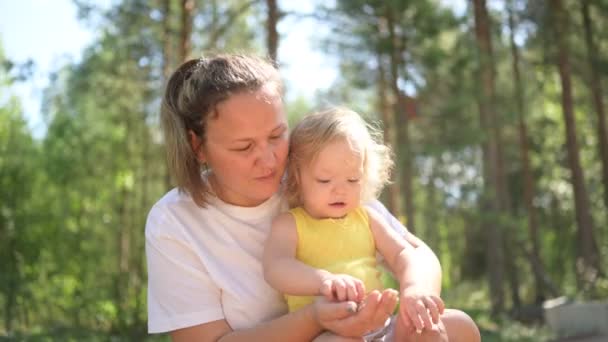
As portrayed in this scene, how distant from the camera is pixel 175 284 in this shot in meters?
2.12

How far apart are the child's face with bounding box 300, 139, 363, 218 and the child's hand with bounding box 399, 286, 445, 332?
43cm

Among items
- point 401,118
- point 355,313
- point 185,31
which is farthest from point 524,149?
point 355,313

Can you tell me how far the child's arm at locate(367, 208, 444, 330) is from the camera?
185 centimetres

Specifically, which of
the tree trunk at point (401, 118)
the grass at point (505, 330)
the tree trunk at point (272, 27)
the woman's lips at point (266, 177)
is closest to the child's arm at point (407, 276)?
the woman's lips at point (266, 177)

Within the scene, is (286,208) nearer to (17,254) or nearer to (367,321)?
(367,321)

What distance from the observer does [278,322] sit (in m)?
1.93

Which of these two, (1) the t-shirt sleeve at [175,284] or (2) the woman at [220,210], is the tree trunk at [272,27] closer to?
(2) the woman at [220,210]

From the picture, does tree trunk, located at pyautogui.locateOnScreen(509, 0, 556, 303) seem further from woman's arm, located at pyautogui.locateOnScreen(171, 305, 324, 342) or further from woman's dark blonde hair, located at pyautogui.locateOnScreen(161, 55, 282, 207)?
woman's arm, located at pyautogui.locateOnScreen(171, 305, 324, 342)

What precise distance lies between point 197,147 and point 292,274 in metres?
0.55

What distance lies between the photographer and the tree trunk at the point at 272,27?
961cm

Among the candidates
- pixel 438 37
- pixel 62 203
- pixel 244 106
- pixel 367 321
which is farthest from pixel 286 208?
pixel 62 203

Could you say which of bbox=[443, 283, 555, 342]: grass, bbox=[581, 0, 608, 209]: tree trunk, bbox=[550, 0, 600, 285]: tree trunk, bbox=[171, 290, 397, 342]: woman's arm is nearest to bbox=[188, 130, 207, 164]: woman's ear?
bbox=[171, 290, 397, 342]: woman's arm

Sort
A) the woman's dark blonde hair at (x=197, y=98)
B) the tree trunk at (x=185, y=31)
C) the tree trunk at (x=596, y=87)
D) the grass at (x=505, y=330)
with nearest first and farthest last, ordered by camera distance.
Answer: the woman's dark blonde hair at (x=197, y=98) < the grass at (x=505, y=330) < the tree trunk at (x=185, y=31) < the tree trunk at (x=596, y=87)

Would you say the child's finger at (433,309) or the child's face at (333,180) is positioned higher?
the child's face at (333,180)
